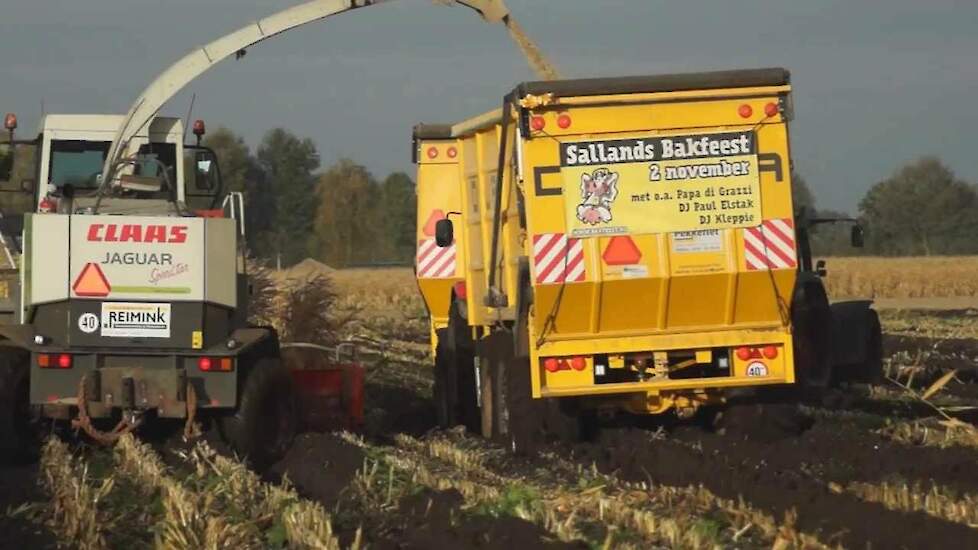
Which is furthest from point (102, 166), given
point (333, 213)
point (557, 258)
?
point (333, 213)

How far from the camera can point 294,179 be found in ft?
355

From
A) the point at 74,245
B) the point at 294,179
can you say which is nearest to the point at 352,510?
the point at 74,245

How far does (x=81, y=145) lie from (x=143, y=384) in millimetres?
3015

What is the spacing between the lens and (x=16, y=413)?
560 inches

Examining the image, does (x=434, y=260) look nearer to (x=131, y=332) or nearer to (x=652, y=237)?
(x=131, y=332)

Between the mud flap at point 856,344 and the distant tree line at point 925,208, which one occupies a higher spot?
the distant tree line at point 925,208

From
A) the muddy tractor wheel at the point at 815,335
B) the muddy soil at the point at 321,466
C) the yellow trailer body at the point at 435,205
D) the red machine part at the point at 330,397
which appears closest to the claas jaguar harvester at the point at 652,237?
the muddy tractor wheel at the point at 815,335

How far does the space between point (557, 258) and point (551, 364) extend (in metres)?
0.97

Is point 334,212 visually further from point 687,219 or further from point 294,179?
point 687,219

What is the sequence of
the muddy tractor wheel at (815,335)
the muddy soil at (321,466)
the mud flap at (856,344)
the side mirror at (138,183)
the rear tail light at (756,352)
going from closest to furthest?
the muddy soil at (321,466), the rear tail light at (756,352), the side mirror at (138,183), the muddy tractor wheel at (815,335), the mud flap at (856,344)

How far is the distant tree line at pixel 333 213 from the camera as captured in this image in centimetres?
9012

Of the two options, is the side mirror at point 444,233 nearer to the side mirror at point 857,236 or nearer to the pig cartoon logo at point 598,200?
the pig cartoon logo at point 598,200

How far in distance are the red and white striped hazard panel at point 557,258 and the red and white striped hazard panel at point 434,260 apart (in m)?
5.93

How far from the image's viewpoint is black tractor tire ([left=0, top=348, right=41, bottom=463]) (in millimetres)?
13969
